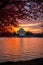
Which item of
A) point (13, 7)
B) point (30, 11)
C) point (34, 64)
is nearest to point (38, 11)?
point (30, 11)

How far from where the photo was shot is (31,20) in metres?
18.6

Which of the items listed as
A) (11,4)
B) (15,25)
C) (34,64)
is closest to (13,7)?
(11,4)

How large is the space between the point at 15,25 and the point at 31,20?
153cm

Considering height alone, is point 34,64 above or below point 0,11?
below

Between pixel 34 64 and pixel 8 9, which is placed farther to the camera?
pixel 34 64

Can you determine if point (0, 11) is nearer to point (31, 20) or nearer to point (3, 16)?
point (3, 16)

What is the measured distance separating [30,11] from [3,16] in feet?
6.46

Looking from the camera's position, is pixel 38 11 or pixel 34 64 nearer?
pixel 38 11

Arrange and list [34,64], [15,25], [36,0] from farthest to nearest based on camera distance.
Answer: [34,64] < [15,25] < [36,0]

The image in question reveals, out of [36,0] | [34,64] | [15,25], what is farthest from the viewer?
[34,64]

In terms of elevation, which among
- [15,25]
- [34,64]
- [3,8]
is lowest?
[34,64]

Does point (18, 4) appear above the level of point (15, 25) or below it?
above

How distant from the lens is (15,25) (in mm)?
19625

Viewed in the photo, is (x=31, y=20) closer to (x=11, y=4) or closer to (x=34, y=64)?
(x=11, y=4)
